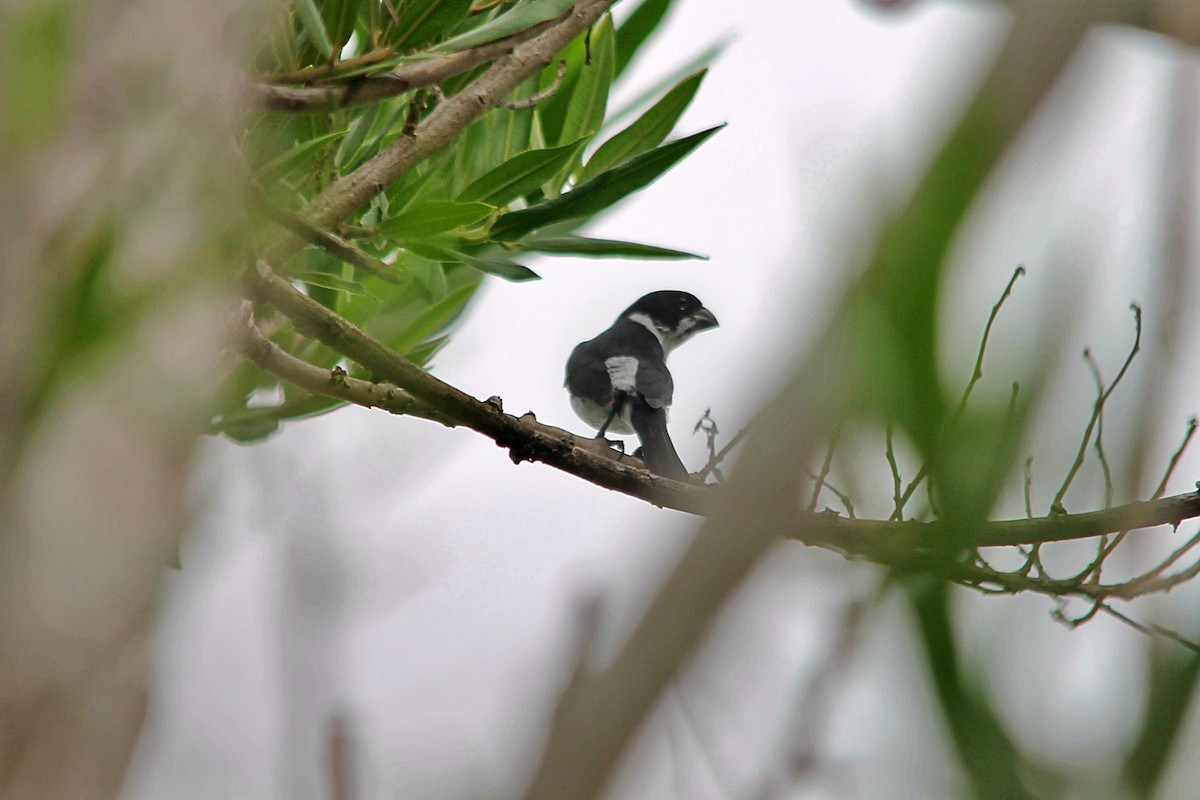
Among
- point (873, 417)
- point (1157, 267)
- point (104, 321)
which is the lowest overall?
point (104, 321)

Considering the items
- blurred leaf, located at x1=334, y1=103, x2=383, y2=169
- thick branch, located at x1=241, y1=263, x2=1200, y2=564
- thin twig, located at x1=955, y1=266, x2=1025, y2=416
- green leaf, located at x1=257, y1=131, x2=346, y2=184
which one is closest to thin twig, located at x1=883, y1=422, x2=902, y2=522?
thin twig, located at x1=955, y1=266, x2=1025, y2=416

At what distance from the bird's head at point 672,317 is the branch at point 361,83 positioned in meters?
3.97

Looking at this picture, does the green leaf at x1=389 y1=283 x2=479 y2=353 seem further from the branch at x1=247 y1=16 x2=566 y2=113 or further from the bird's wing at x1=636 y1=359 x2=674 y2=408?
the bird's wing at x1=636 y1=359 x2=674 y2=408

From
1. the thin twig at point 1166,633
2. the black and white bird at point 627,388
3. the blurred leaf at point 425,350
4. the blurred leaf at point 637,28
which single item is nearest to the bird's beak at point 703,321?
the black and white bird at point 627,388

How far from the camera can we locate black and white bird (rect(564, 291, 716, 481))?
4145mm

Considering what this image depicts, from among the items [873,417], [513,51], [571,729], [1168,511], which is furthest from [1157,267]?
[513,51]

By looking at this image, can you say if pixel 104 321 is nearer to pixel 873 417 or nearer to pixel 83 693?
pixel 83 693

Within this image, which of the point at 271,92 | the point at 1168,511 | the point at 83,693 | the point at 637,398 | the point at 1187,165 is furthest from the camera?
the point at 637,398

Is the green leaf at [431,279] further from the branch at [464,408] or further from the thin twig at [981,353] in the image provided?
the thin twig at [981,353]

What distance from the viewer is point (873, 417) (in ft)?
1.55

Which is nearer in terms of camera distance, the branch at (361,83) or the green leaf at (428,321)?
the branch at (361,83)

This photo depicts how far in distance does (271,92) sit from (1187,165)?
1075mm

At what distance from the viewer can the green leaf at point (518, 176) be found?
198 centimetres

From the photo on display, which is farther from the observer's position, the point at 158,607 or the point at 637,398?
the point at 637,398
